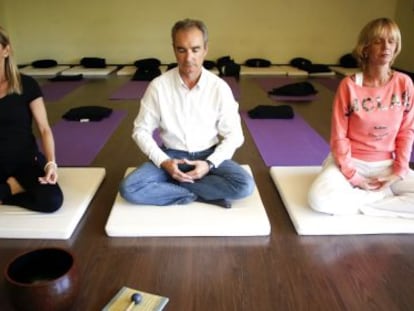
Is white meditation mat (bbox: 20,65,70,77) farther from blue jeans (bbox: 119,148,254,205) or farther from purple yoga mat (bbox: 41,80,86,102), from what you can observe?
blue jeans (bbox: 119,148,254,205)

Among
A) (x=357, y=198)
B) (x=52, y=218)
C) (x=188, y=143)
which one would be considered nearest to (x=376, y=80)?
(x=357, y=198)

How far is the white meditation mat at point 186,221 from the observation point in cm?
187

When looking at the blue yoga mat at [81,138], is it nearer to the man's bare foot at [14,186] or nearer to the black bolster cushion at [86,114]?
the black bolster cushion at [86,114]

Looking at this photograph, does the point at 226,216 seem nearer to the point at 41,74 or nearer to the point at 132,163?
the point at 132,163

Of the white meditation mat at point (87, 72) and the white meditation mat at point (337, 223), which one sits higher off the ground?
the white meditation mat at point (337, 223)

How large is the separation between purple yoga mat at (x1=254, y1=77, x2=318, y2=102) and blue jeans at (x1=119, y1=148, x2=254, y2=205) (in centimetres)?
269

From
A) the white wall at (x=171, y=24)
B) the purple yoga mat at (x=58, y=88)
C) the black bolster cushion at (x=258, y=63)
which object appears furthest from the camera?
the black bolster cushion at (x=258, y=63)

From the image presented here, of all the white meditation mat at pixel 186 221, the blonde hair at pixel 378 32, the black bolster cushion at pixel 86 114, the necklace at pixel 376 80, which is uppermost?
the blonde hair at pixel 378 32

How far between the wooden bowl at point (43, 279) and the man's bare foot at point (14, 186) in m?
0.79

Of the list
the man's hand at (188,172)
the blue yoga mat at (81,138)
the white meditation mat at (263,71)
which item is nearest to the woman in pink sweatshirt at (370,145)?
the man's hand at (188,172)

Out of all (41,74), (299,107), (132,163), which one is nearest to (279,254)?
(132,163)

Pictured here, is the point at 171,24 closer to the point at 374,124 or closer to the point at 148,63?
the point at 148,63

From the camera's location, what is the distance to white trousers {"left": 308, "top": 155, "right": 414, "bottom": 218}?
6.37 feet

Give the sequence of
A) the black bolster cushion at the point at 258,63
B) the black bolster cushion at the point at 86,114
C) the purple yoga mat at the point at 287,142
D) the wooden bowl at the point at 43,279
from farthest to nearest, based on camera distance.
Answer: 1. the black bolster cushion at the point at 258,63
2. the black bolster cushion at the point at 86,114
3. the purple yoga mat at the point at 287,142
4. the wooden bowl at the point at 43,279
